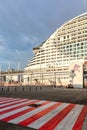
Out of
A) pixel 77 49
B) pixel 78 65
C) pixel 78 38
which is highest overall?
pixel 78 38

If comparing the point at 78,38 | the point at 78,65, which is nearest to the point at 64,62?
the point at 78,38

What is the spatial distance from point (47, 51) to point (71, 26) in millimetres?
19310

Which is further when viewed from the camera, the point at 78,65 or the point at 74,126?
the point at 78,65

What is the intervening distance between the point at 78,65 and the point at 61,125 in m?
42.1

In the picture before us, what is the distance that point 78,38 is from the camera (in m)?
93.7

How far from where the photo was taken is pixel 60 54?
93.9 metres

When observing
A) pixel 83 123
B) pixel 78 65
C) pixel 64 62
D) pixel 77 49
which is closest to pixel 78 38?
pixel 77 49

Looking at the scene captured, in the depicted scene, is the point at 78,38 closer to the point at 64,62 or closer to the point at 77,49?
the point at 77,49

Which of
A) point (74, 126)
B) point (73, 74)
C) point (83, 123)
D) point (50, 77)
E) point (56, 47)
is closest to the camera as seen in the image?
point (74, 126)

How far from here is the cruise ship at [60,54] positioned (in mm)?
82312

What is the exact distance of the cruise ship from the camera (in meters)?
82.3

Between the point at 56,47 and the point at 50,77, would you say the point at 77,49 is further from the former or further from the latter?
the point at 50,77

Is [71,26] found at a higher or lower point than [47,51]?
higher

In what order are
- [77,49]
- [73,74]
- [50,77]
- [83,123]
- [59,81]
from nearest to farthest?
[83,123] < [73,74] < [59,81] < [50,77] < [77,49]
